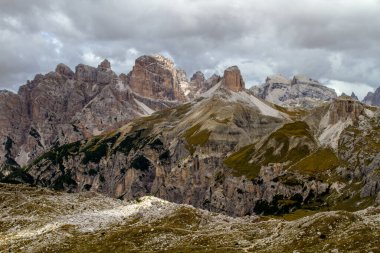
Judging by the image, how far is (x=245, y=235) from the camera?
123m

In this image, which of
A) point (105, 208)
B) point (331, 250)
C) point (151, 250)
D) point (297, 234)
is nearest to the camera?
point (331, 250)

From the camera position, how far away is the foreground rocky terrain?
9869 centimetres

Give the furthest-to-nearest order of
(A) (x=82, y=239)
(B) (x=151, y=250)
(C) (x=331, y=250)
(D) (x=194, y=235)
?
1. (A) (x=82, y=239)
2. (D) (x=194, y=235)
3. (B) (x=151, y=250)
4. (C) (x=331, y=250)

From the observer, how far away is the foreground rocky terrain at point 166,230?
9869cm

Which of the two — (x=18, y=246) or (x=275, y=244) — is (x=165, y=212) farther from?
(x=275, y=244)

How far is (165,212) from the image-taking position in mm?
159875

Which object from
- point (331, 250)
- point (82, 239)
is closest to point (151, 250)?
point (82, 239)

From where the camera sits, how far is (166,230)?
136125mm

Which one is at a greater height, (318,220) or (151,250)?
(318,220)

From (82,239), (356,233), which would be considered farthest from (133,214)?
(356,233)

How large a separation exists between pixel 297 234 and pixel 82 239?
6116 cm

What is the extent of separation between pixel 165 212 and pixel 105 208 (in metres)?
45.6

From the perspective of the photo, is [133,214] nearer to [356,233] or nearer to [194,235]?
[194,235]

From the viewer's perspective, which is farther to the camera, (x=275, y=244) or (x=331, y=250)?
(x=275, y=244)
